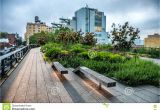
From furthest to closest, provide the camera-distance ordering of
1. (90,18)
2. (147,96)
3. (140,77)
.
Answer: (90,18), (140,77), (147,96)

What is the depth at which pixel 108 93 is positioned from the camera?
2475 millimetres

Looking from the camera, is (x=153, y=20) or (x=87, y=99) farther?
(x=153, y=20)

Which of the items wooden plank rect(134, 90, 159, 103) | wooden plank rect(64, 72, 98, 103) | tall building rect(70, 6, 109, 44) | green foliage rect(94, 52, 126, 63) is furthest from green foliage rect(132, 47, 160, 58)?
wooden plank rect(64, 72, 98, 103)

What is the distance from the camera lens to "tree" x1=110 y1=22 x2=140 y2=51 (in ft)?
15.4

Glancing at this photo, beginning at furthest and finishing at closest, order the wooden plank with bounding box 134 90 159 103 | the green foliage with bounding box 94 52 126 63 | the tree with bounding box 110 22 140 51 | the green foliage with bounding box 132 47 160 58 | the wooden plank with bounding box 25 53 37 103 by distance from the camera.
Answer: the green foliage with bounding box 132 47 160 58
the green foliage with bounding box 94 52 126 63
the tree with bounding box 110 22 140 51
the wooden plank with bounding box 134 90 159 103
the wooden plank with bounding box 25 53 37 103

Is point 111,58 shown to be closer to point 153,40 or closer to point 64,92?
point 153,40

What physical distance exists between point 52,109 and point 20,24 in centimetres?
159

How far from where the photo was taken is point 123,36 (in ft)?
16.2

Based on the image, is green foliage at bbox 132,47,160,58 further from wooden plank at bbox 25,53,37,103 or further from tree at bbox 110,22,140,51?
wooden plank at bbox 25,53,37,103

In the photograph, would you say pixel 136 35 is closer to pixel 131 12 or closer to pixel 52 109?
pixel 131 12

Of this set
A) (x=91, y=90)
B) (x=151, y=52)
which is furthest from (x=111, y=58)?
(x=91, y=90)

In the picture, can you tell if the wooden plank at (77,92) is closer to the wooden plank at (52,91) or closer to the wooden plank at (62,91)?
the wooden plank at (62,91)

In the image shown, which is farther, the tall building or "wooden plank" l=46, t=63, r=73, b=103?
the tall building

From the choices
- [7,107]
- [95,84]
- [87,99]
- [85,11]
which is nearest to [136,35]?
[85,11]
